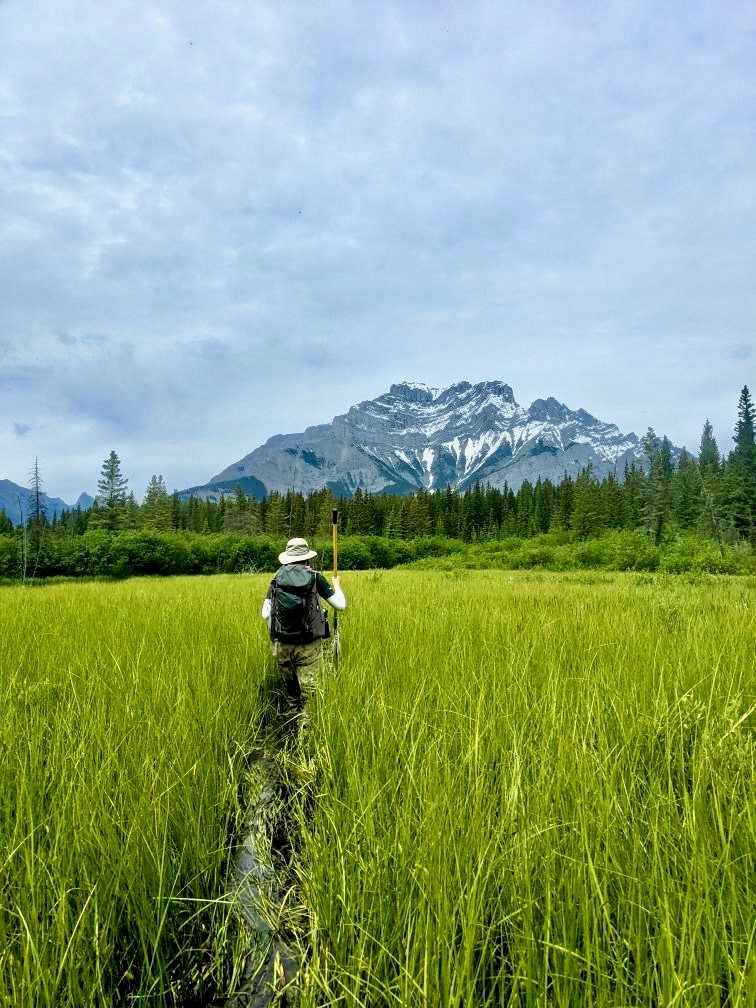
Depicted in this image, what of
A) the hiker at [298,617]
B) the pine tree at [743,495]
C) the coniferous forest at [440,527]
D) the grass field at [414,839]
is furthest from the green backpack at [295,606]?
the pine tree at [743,495]

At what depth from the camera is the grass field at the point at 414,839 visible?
1.65 meters

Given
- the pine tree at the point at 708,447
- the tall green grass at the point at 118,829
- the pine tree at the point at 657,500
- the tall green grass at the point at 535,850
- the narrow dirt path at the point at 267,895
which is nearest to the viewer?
the tall green grass at the point at 535,850

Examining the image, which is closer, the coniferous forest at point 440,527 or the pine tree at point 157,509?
the coniferous forest at point 440,527

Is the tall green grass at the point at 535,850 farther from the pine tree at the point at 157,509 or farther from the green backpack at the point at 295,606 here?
the pine tree at the point at 157,509

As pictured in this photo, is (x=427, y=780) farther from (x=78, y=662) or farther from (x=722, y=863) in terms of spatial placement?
(x=78, y=662)

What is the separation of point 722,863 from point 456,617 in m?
5.90

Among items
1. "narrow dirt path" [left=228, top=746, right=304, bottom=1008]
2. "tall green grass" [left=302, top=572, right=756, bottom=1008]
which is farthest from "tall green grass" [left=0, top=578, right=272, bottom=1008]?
"tall green grass" [left=302, top=572, right=756, bottom=1008]

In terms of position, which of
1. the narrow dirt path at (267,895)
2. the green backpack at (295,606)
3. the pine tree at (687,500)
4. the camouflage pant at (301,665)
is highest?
the pine tree at (687,500)

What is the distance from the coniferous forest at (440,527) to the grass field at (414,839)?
38.9ft

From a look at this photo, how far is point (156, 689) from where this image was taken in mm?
4246

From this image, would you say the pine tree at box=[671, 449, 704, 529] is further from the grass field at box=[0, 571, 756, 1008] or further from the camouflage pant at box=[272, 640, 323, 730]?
the grass field at box=[0, 571, 756, 1008]

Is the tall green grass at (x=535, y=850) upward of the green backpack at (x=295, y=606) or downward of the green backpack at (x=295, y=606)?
downward

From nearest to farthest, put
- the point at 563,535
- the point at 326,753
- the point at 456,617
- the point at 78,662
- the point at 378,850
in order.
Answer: the point at 378,850, the point at 326,753, the point at 78,662, the point at 456,617, the point at 563,535

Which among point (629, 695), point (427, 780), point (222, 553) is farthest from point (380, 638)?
point (222, 553)
